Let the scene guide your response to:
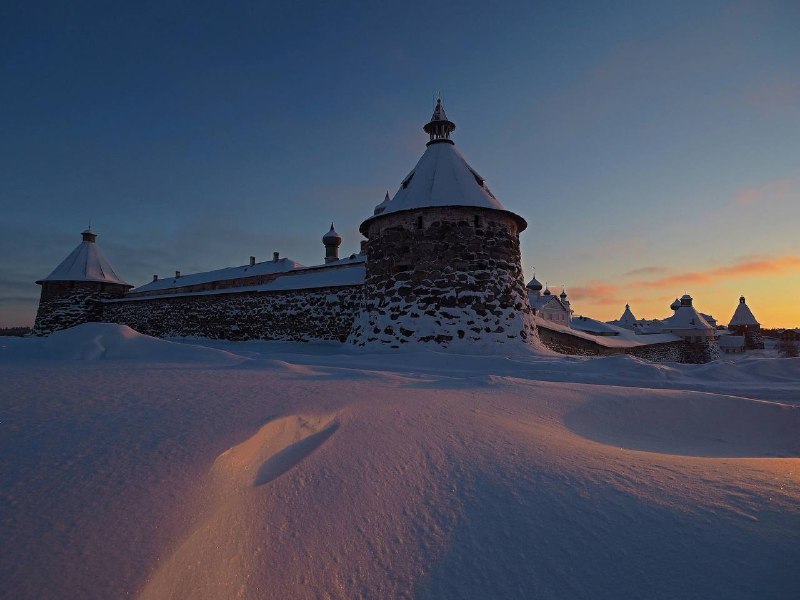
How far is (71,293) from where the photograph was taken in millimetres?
25109

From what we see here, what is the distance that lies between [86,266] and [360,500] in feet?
101

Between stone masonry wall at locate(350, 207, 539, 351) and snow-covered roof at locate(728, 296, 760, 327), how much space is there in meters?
54.7

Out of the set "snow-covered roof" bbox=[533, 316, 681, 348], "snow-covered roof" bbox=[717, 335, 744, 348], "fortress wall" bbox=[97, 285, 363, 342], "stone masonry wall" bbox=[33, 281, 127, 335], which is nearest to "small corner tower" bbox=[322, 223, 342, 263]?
"fortress wall" bbox=[97, 285, 363, 342]

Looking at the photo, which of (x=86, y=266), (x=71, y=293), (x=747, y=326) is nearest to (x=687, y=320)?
(x=747, y=326)

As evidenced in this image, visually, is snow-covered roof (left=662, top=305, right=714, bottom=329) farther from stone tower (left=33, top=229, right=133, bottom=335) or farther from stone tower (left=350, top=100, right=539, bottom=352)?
stone tower (left=33, top=229, right=133, bottom=335)

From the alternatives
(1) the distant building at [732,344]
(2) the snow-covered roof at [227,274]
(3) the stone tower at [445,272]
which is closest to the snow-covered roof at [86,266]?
(2) the snow-covered roof at [227,274]

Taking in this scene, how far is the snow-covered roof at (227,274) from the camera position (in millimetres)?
28531

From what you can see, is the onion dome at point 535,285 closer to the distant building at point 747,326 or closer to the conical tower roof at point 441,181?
the distant building at point 747,326

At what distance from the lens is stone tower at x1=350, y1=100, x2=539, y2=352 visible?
11195 millimetres

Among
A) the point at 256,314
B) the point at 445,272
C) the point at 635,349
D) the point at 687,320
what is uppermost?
the point at 687,320

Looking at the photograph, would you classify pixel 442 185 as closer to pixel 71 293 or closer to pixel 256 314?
pixel 256 314

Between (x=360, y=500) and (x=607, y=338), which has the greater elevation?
(x=607, y=338)

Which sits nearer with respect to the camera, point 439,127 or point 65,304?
point 439,127

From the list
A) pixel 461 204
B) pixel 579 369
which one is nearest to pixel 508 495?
pixel 579 369
